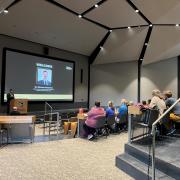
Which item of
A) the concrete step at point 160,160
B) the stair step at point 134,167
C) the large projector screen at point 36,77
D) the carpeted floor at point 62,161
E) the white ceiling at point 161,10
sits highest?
the white ceiling at point 161,10

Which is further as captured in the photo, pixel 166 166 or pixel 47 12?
pixel 47 12

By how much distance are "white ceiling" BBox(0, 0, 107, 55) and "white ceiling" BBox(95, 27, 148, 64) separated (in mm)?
642

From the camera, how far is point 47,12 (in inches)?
330

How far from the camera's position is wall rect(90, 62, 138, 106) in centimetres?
1351

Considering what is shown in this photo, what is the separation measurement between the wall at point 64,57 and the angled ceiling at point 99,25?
0.28 metres

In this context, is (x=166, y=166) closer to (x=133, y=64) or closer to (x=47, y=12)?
(x=47, y=12)

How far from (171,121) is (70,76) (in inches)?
291

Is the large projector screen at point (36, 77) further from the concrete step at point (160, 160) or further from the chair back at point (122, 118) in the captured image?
the concrete step at point (160, 160)

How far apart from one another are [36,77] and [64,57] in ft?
6.94


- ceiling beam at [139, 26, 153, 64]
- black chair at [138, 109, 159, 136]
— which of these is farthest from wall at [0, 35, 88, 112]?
black chair at [138, 109, 159, 136]

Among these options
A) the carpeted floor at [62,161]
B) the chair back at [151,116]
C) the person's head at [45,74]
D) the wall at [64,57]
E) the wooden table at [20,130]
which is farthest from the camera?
the person's head at [45,74]

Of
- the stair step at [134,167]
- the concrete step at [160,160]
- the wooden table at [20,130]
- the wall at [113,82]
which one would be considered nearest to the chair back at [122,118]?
the wooden table at [20,130]

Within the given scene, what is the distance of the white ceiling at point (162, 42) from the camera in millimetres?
10417

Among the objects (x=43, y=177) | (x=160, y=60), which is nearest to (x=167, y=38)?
(x=160, y=60)
